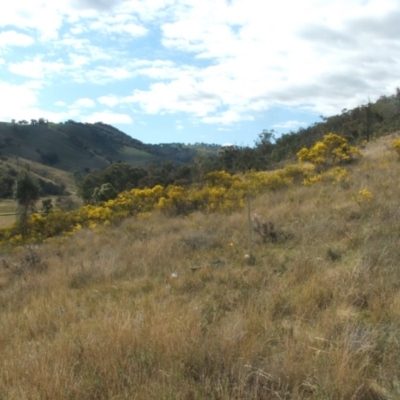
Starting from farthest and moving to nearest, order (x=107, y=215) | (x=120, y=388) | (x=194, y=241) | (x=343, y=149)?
1. (x=343, y=149)
2. (x=107, y=215)
3. (x=194, y=241)
4. (x=120, y=388)

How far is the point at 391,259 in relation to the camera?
4.30 meters

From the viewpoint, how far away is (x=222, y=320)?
3469 millimetres

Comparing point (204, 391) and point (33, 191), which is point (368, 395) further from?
point (33, 191)

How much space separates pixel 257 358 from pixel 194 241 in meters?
4.48

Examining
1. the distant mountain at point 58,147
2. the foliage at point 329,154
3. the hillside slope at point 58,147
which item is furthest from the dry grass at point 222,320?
the hillside slope at point 58,147

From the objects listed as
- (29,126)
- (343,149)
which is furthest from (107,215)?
(29,126)

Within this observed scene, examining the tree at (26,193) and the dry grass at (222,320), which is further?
the tree at (26,193)

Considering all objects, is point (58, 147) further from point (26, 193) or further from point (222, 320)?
point (222, 320)

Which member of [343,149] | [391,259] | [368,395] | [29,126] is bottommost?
[368,395]

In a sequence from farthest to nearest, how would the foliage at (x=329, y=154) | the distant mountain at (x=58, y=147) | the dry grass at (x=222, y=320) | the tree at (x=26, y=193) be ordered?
the distant mountain at (x=58, y=147) < the tree at (x=26, y=193) < the foliage at (x=329, y=154) < the dry grass at (x=222, y=320)

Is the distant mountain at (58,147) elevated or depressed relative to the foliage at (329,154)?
elevated

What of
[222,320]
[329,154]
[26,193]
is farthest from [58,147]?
[222,320]

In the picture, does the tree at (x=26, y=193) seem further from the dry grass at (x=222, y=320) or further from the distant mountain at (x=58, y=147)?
the distant mountain at (x=58, y=147)

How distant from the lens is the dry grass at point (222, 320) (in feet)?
8.02
